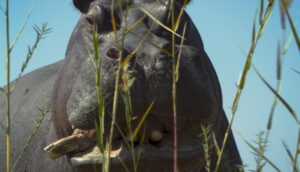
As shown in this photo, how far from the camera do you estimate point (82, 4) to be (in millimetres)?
4051

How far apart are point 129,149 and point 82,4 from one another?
1.58 meters

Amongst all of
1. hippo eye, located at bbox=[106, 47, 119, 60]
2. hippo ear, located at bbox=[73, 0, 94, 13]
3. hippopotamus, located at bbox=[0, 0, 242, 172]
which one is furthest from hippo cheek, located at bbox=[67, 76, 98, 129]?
hippo ear, located at bbox=[73, 0, 94, 13]

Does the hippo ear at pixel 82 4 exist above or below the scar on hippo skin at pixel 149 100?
above

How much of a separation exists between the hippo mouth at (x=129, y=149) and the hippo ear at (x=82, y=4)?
1.17 m

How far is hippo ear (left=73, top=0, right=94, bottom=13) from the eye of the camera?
4.03m

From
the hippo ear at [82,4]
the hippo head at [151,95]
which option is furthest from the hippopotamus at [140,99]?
the hippo ear at [82,4]

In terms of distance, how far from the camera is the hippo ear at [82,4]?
13.2 feet

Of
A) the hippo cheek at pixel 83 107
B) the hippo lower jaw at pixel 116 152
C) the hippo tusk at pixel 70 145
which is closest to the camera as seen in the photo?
the hippo lower jaw at pixel 116 152

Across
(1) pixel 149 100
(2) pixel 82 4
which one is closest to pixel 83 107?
(1) pixel 149 100

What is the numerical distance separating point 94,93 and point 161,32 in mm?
612

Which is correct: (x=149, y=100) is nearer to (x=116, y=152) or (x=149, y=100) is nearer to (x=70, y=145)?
(x=116, y=152)

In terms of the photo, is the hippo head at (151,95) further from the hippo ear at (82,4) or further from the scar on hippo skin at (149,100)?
the hippo ear at (82,4)

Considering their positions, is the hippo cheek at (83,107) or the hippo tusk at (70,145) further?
the hippo tusk at (70,145)

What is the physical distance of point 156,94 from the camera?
286 cm
